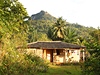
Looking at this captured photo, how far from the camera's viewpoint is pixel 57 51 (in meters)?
34.5

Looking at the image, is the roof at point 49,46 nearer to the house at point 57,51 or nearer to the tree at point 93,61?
the house at point 57,51

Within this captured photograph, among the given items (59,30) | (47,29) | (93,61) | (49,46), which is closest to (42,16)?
(47,29)

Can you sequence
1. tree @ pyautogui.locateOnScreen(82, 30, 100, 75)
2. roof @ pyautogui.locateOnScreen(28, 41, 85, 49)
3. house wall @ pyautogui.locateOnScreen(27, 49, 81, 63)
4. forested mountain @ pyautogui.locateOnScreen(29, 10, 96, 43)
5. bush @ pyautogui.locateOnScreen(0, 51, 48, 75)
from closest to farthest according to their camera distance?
tree @ pyautogui.locateOnScreen(82, 30, 100, 75)
bush @ pyautogui.locateOnScreen(0, 51, 48, 75)
roof @ pyautogui.locateOnScreen(28, 41, 85, 49)
house wall @ pyautogui.locateOnScreen(27, 49, 81, 63)
forested mountain @ pyautogui.locateOnScreen(29, 10, 96, 43)

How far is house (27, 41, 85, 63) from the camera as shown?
103 feet

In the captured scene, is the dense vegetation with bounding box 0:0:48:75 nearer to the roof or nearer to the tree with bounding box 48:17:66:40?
the roof

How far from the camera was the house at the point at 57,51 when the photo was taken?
31484 millimetres

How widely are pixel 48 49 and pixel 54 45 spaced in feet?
5.65

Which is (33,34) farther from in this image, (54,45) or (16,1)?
(16,1)

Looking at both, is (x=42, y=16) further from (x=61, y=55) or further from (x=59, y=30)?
(x=61, y=55)

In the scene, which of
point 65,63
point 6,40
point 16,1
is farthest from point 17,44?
point 65,63

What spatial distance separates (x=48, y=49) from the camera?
33.9m

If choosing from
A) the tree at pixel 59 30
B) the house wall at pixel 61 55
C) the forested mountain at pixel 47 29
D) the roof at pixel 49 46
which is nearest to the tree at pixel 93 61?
the forested mountain at pixel 47 29

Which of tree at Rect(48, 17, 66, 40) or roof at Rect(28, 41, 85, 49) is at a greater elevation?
tree at Rect(48, 17, 66, 40)

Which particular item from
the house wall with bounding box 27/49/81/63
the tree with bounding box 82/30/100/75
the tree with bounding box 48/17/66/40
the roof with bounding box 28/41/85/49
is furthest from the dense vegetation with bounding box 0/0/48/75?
the tree with bounding box 48/17/66/40
